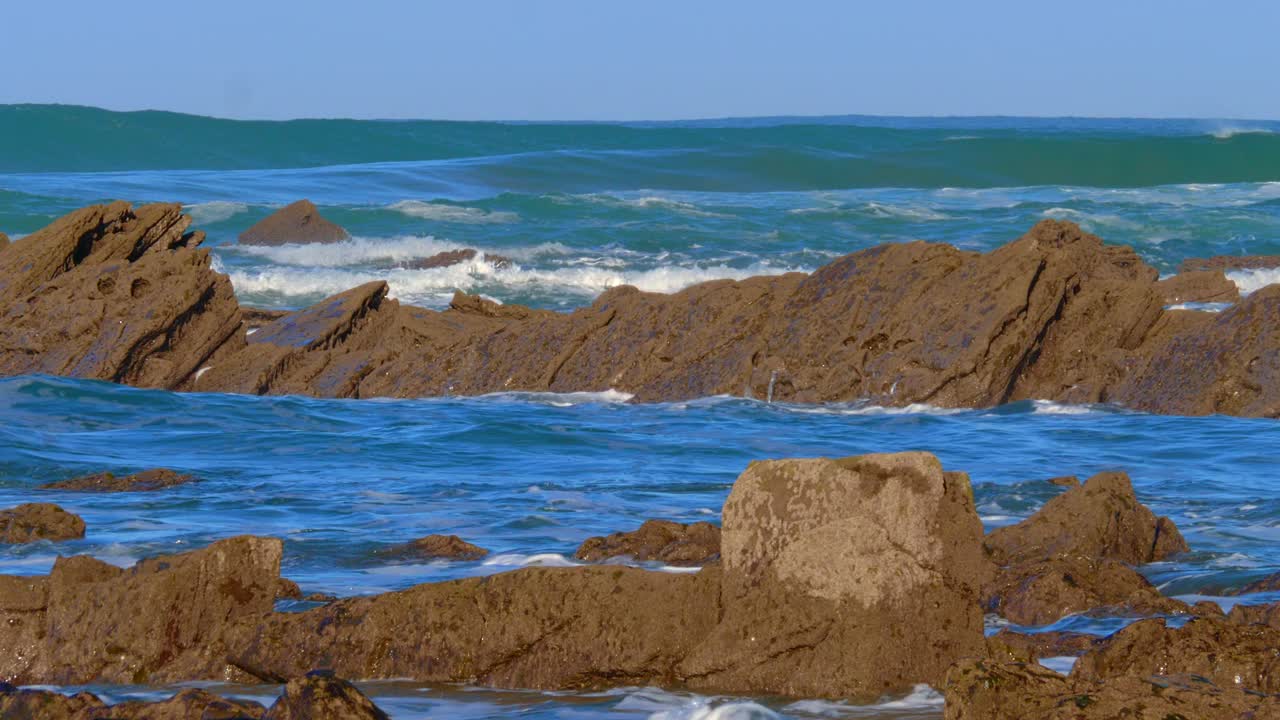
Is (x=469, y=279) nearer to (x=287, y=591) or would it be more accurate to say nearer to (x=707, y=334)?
(x=707, y=334)

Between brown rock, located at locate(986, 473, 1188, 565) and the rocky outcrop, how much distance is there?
359 centimetres

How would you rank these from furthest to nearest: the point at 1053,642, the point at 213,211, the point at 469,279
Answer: the point at 213,211
the point at 469,279
the point at 1053,642

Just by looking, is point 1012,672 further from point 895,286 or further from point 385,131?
point 385,131

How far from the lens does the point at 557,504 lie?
28.5 feet

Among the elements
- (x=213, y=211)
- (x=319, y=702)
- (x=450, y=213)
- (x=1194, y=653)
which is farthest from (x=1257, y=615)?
(x=213, y=211)

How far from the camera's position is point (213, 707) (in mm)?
3721

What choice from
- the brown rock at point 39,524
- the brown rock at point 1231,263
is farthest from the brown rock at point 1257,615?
the brown rock at point 1231,263

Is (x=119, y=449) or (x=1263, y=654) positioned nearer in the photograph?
(x=1263, y=654)

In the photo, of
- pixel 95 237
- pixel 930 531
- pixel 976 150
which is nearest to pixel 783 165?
pixel 976 150

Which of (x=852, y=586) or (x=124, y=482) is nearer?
(x=852, y=586)

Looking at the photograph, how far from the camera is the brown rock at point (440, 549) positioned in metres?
7.05

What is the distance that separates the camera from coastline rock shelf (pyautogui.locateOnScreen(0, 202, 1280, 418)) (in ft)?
39.3

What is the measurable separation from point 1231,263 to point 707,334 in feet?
49.0

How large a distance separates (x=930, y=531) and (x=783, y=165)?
48556 millimetres
